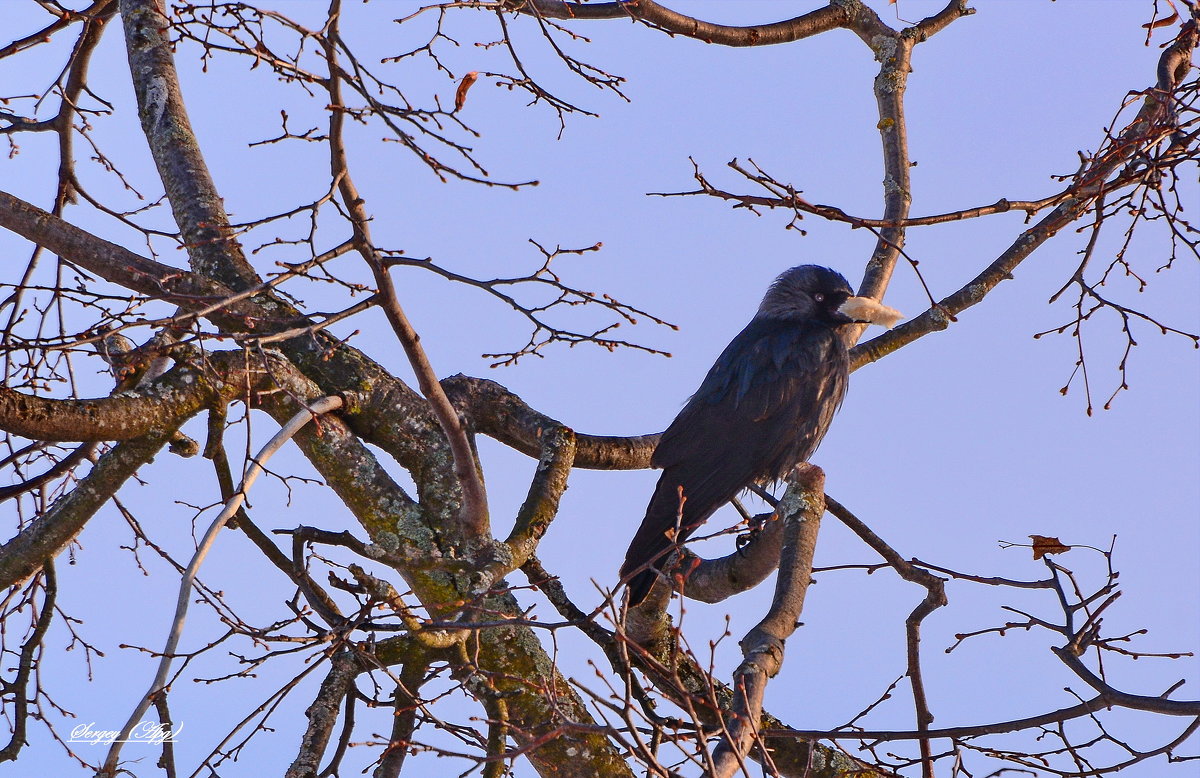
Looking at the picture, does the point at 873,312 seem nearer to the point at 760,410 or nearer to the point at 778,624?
the point at 760,410

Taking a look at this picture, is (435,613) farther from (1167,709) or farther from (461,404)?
(1167,709)

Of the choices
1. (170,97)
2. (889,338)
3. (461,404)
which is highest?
(170,97)

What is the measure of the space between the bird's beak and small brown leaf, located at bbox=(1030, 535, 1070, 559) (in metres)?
2.22

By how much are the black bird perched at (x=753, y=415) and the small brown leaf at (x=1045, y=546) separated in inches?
69.6

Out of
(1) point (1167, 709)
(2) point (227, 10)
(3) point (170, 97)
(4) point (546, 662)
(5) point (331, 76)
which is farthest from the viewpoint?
(3) point (170, 97)

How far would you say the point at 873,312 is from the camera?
5.98m

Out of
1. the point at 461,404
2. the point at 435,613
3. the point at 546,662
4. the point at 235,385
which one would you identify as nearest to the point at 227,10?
the point at 235,385

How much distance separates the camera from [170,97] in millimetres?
5535

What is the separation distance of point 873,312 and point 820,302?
51cm

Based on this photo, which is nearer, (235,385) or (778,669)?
(778,669)

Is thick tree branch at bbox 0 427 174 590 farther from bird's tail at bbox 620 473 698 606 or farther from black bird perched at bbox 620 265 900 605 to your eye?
black bird perched at bbox 620 265 900 605

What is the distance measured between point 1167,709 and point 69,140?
593 centimetres

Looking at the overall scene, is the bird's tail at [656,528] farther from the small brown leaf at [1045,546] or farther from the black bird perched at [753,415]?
the small brown leaf at [1045,546]

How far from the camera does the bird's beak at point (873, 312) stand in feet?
19.5
